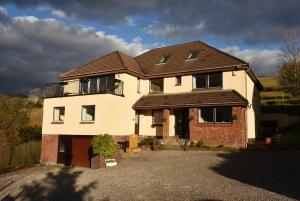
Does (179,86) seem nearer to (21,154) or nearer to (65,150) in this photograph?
(65,150)

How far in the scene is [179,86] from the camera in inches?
1156

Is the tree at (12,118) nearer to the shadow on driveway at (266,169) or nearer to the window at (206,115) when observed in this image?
the window at (206,115)

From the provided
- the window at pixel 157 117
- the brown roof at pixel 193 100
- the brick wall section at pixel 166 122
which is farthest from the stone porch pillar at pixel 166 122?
the window at pixel 157 117

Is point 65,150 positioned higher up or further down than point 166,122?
further down

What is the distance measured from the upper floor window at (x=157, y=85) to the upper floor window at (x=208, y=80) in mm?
3428

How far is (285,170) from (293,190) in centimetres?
380

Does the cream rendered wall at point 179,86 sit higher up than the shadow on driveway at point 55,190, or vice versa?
the cream rendered wall at point 179,86

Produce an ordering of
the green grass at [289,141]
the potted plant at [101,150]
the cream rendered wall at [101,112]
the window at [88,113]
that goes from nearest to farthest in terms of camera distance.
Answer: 1. the potted plant at [101,150]
2. the green grass at [289,141]
3. the cream rendered wall at [101,112]
4. the window at [88,113]

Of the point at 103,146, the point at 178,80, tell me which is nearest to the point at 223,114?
the point at 178,80

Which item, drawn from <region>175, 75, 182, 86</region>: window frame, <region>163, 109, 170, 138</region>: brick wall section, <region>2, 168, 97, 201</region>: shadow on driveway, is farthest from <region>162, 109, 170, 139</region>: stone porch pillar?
<region>2, 168, 97, 201</region>: shadow on driveway

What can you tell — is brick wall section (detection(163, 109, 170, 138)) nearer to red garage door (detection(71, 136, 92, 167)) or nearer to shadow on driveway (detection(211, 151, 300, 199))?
red garage door (detection(71, 136, 92, 167))

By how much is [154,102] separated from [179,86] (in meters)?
2.67

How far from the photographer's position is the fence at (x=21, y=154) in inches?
1201

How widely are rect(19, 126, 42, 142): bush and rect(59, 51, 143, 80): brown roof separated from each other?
8517mm
